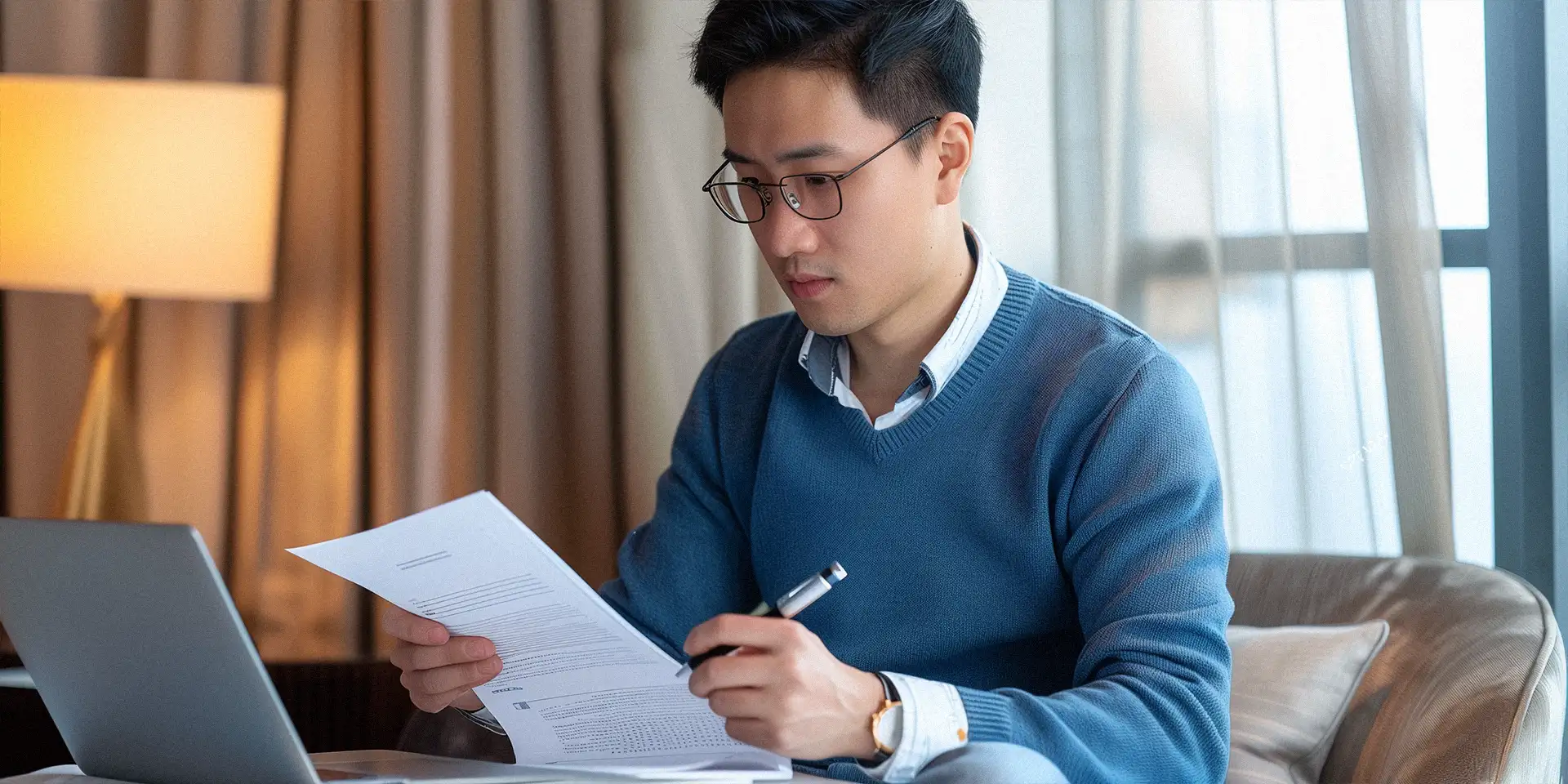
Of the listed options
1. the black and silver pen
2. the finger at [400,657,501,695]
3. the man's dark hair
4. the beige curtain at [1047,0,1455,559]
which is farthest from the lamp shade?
the black and silver pen

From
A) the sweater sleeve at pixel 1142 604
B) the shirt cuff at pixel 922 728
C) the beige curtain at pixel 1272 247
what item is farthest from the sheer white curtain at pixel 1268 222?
the shirt cuff at pixel 922 728

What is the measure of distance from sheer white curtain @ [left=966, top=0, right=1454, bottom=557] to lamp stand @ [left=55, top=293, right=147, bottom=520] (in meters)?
1.35

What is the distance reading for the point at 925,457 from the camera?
1361 mm

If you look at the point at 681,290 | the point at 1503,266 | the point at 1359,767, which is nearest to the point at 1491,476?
the point at 1503,266

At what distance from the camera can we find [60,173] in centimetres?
194

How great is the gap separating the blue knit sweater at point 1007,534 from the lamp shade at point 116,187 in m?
0.86

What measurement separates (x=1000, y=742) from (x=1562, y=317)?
3.63 ft

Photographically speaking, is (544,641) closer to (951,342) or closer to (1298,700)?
(951,342)

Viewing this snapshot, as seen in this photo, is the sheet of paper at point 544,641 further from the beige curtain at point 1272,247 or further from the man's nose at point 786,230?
the beige curtain at point 1272,247

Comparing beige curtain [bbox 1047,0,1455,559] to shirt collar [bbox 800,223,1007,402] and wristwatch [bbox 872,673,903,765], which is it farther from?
wristwatch [bbox 872,673,903,765]

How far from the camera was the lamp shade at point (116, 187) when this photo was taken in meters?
1.94

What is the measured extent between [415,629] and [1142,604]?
1.93 feet

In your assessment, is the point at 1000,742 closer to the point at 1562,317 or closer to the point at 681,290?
the point at 1562,317

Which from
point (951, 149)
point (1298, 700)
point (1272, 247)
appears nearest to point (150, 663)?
point (951, 149)
